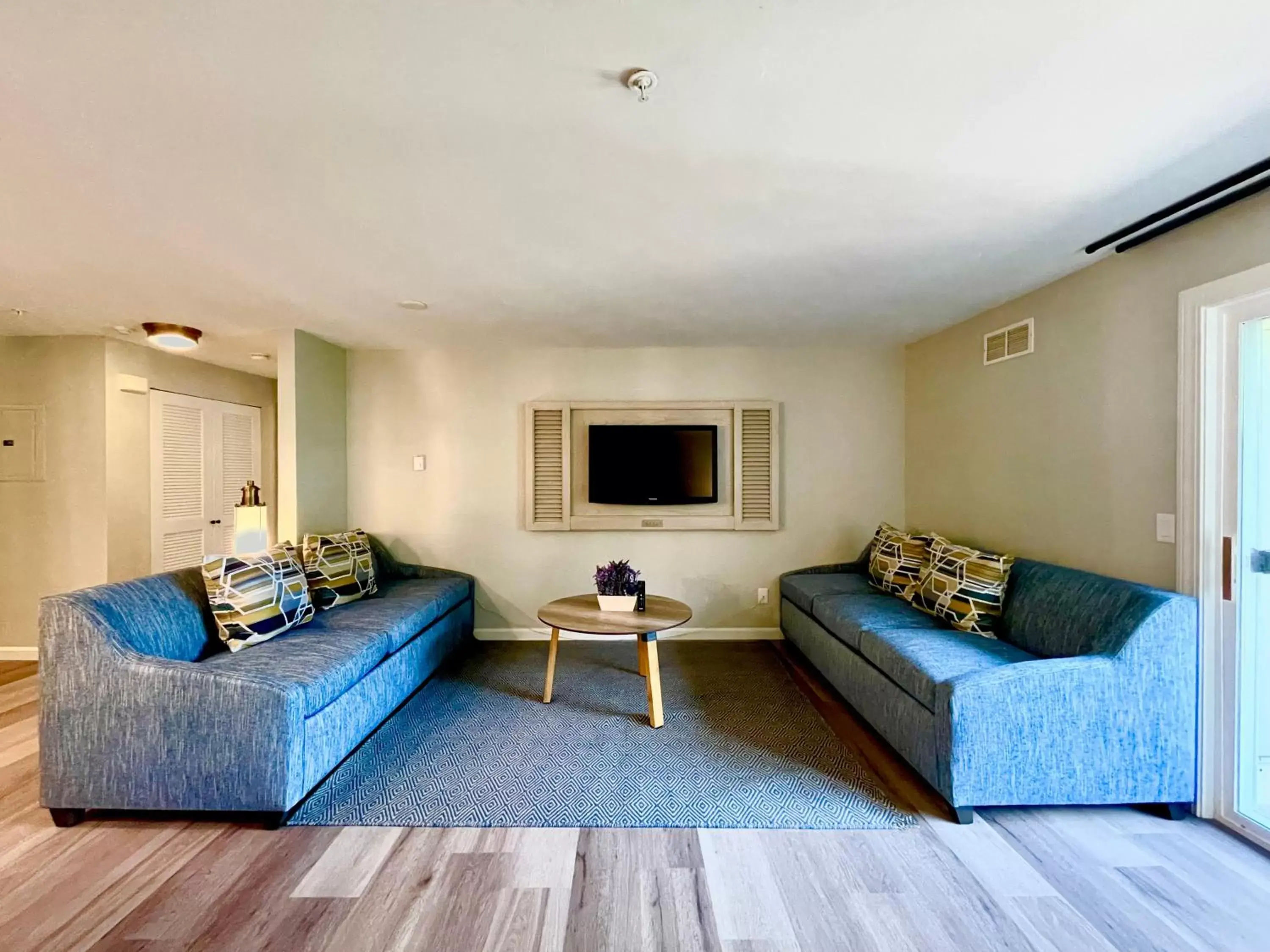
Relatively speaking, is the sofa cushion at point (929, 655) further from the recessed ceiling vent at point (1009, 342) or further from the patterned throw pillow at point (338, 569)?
the patterned throw pillow at point (338, 569)

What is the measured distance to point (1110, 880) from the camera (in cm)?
171

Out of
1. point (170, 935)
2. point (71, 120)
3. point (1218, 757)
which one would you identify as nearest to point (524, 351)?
point (71, 120)

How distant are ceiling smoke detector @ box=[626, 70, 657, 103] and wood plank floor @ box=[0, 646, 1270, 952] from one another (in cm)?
223

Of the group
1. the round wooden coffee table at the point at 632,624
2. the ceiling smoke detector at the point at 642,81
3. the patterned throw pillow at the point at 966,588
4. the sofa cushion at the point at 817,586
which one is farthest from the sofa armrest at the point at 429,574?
the ceiling smoke detector at the point at 642,81

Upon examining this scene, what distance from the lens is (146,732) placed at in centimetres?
196

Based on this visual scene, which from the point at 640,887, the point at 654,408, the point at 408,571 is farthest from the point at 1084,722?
the point at 408,571

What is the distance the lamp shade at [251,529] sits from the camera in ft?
9.65

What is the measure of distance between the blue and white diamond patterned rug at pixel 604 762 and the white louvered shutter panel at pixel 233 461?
2923 mm

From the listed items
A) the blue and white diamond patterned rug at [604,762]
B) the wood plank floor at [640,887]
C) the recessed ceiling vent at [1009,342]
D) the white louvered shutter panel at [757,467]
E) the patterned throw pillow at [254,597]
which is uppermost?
the recessed ceiling vent at [1009,342]

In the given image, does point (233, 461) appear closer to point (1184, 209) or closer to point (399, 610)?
point (399, 610)

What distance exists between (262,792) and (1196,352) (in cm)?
379

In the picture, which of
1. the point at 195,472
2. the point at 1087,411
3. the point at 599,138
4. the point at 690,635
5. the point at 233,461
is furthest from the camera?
the point at 233,461

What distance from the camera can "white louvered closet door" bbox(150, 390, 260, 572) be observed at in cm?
417

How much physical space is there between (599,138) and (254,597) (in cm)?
250
